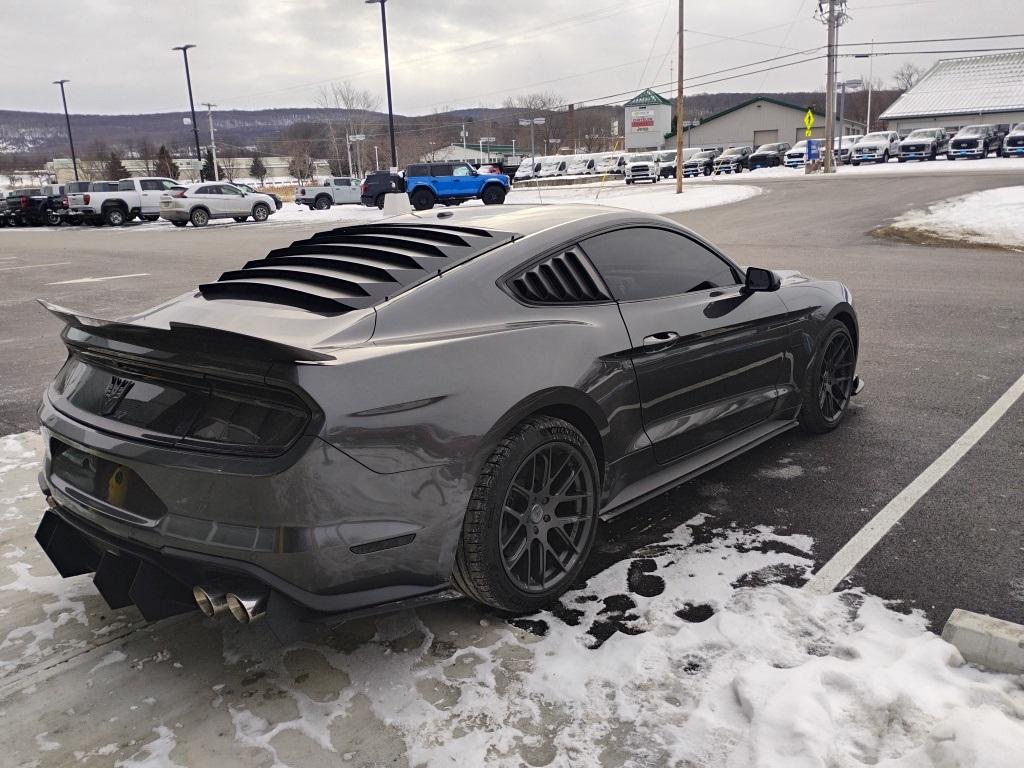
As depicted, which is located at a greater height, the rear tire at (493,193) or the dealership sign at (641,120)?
the dealership sign at (641,120)

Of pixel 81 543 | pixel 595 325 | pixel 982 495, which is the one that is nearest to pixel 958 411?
pixel 982 495

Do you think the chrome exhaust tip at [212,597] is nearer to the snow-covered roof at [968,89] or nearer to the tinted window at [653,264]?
the tinted window at [653,264]

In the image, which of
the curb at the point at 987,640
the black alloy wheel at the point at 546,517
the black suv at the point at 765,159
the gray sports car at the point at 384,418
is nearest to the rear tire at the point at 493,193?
the black suv at the point at 765,159

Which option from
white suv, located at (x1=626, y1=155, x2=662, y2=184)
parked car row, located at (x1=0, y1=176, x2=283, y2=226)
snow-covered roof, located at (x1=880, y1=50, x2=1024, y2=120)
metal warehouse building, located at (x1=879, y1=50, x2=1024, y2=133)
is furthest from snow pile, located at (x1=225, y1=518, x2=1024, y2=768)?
snow-covered roof, located at (x1=880, y1=50, x2=1024, y2=120)

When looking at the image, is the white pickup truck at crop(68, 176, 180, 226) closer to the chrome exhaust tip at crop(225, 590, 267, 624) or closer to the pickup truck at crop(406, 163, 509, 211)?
the pickup truck at crop(406, 163, 509, 211)

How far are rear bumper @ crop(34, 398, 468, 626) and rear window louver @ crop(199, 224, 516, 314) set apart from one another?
2.31 ft

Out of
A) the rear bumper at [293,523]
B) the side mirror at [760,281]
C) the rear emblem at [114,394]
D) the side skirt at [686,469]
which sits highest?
the side mirror at [760,281]

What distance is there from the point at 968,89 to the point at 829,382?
257 ft

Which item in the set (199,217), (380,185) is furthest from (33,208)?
(380,185)

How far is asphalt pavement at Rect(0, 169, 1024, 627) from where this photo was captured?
351 centimetres

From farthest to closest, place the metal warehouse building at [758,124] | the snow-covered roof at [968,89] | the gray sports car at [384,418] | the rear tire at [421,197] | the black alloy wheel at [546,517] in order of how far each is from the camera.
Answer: the metal warehouse building at [758,124], the snow-covered roof at [968,89], the rear tire at [421,197], the black alloy wheel at [546,517], the gray sports car at [384,418]

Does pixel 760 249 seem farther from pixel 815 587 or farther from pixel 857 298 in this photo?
pixel 815 587

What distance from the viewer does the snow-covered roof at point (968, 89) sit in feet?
217

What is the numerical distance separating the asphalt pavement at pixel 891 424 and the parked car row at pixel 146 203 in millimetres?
16415
